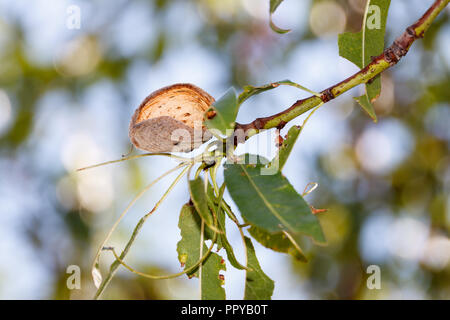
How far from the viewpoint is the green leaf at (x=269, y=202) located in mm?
635

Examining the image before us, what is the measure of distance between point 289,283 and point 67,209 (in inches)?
72.1

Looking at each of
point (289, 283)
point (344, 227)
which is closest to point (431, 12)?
point (344, 227)

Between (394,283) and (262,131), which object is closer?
(262,131)

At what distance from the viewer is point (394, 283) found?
3.12 m

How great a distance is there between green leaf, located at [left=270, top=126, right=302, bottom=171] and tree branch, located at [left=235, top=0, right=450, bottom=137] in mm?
57

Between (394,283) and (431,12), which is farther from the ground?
(431,12)

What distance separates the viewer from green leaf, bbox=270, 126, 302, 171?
819mm

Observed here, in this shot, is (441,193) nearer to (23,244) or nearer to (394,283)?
(394,283)

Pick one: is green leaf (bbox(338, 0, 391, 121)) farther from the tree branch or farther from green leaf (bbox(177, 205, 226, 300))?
green leaf (bbox(177, 205, 226, 300))
